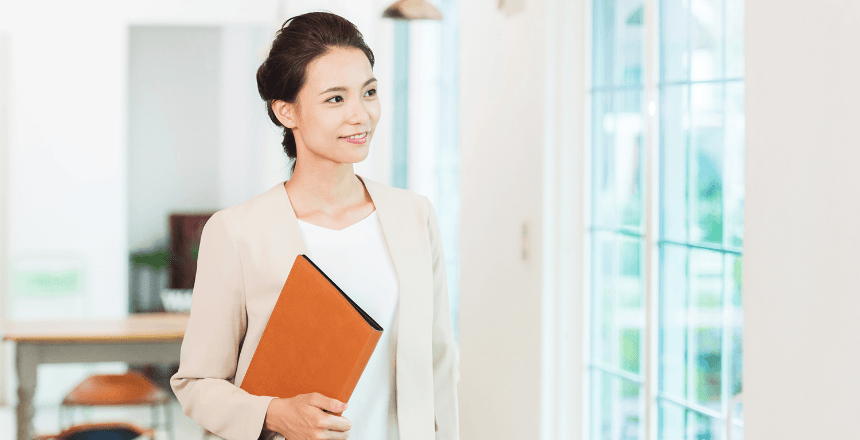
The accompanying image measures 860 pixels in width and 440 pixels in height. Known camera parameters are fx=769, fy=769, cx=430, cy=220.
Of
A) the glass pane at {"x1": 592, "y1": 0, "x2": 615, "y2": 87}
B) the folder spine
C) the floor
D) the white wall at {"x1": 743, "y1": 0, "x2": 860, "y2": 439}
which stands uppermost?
the glass pane at {"x1": 592, "y1": 0, "x2": 615, "y2": 87}

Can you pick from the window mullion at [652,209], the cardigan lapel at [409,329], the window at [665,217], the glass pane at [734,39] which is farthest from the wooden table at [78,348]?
the glass pane at [734,39]

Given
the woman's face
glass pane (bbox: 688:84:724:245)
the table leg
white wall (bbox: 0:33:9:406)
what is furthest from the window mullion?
white wall (bbox: 0:33:9:406)

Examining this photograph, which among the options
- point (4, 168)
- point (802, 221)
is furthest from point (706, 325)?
point (4, 168)

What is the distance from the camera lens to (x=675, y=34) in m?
2.01

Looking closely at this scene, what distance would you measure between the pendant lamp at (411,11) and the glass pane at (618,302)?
1001 millimetres

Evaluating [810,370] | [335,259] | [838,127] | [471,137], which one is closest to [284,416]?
[335,259]

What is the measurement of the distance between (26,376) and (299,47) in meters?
2.76

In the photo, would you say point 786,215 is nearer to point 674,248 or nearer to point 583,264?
point 674,248

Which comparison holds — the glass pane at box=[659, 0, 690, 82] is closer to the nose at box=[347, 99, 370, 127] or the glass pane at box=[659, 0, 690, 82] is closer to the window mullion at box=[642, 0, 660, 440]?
the window mullion at box=[642, 0, 660, 440]

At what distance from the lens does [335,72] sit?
3.91 ft

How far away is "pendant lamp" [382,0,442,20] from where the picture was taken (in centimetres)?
272

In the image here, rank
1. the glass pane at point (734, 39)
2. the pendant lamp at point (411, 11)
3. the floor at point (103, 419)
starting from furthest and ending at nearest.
Result: the floor at point (103, 419), the pendant lamp at point (411, 11), the glass pane at point (734, 39)

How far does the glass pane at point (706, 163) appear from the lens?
1.82m

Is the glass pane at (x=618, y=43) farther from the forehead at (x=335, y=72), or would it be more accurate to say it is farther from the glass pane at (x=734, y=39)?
the forehead at (x=335, y=72)
